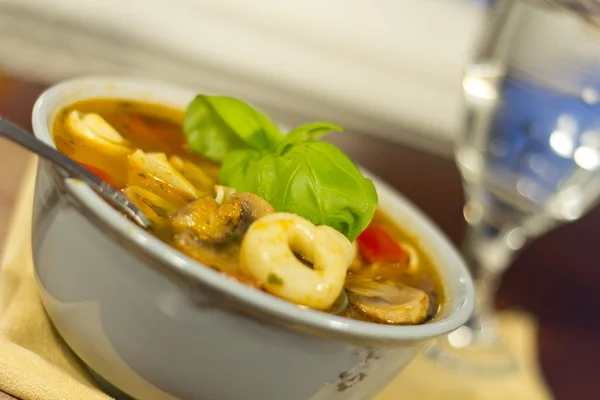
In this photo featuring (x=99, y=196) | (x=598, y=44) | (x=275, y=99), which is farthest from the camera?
(x=275, y=99)

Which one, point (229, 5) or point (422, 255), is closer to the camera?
point (422, 255)

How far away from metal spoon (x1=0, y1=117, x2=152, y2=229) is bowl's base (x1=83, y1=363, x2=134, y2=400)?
0.67 feet

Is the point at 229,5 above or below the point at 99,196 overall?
below

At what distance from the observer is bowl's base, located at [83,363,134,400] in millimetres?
792

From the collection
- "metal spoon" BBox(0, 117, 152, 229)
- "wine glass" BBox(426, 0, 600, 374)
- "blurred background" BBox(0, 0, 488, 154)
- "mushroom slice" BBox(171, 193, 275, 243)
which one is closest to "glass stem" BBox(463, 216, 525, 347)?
"wine glass" BBox(426, 0, 600, 374)

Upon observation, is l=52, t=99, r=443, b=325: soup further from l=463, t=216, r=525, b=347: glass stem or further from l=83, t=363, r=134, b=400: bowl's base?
l=463, t=216, r=525, b=347: glass stem

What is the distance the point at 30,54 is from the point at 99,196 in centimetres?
134

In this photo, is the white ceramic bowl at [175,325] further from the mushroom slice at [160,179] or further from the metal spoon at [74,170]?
the mushroom slice at [160,179]

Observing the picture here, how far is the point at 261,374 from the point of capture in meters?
0.71

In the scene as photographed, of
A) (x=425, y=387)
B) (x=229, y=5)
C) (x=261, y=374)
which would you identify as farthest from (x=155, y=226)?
(x=229, y=5)

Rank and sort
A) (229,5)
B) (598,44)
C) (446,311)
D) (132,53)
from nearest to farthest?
(446,311)
(598,44)
(132,53)
(229,5)

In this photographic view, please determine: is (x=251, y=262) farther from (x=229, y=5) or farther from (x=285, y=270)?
(x=229, y=5)

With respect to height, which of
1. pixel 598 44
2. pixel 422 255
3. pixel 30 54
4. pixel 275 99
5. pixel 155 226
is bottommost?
pixel 275 99

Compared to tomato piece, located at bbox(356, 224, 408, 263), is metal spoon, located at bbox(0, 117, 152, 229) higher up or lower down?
higher up
